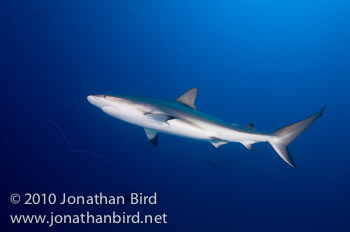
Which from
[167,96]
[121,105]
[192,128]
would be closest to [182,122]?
[192,128]

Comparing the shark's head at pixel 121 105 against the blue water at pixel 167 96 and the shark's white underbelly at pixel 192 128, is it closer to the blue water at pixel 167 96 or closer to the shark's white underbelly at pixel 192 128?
the shark's white underbelly at pixel 192 128

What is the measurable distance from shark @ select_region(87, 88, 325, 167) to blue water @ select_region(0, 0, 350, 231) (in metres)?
14.2

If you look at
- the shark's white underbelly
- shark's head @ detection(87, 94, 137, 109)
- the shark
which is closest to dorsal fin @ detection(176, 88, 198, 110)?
the shark

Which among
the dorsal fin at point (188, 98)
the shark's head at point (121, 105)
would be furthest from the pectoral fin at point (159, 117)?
Answer: the dorsal fin at point (188, 98)

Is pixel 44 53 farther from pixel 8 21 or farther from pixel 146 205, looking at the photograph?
pixel 146 205

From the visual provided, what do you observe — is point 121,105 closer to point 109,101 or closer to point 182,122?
point 109,101

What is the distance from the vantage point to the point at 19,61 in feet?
73.4

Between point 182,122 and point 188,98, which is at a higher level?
point 188,98

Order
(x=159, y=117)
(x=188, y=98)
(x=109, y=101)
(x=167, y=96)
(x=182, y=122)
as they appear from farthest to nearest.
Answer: (x=167, y=96) → (x=188, y=98) → (x=182, y=122) → (x=159, y=117) → (x=109, y=101)

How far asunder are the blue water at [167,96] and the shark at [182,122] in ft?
46.6

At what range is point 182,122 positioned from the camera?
3764 mm

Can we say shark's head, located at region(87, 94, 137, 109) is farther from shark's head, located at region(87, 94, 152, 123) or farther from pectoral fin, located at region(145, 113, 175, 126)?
pectoral fin, located at region(145, 113, 175, 126)

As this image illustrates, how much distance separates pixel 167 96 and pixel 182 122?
3148cm

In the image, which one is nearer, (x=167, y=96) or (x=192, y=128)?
(x=192, y=128)
